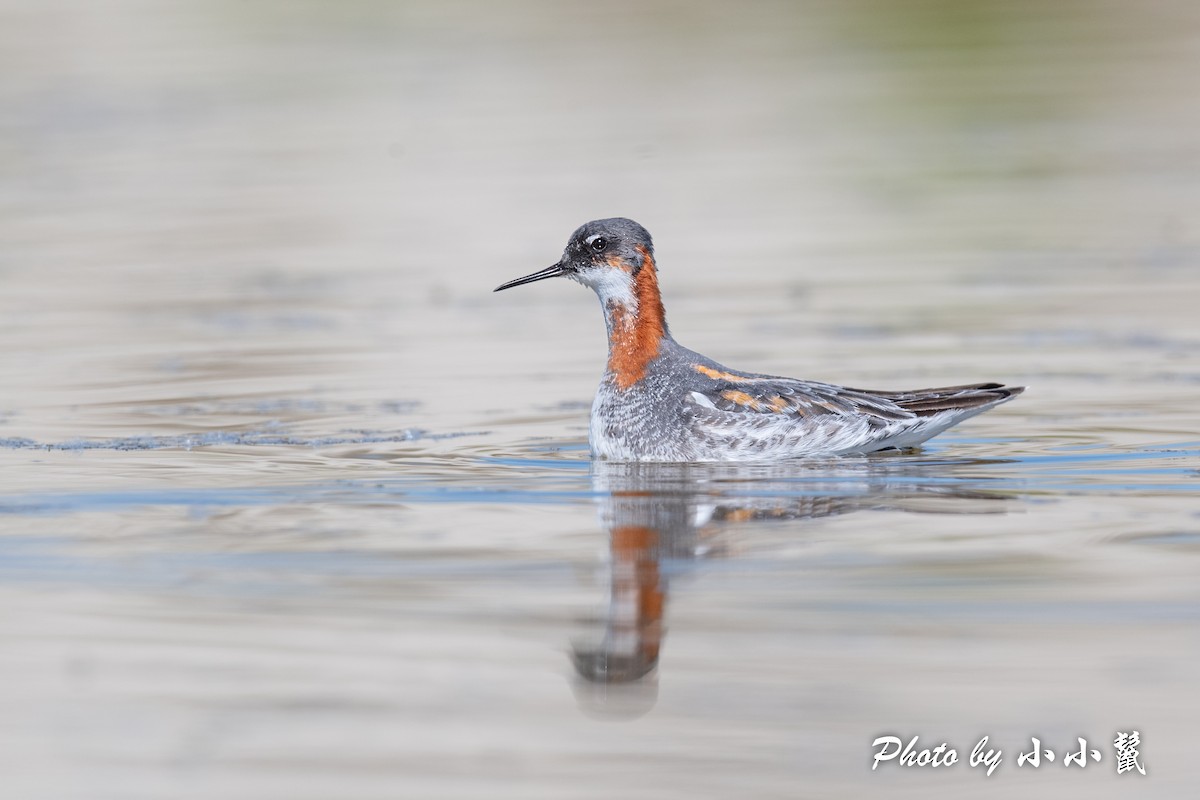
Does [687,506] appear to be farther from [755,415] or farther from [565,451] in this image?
[565,451]

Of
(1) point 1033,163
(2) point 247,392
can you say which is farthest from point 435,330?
(1) point 1033,163

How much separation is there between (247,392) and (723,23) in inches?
923

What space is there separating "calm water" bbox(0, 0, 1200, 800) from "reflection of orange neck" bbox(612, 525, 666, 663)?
3cm

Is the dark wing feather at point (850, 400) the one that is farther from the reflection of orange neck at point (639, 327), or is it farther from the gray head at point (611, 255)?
the gray head at point (611, 255)

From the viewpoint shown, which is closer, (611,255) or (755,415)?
(755,415)

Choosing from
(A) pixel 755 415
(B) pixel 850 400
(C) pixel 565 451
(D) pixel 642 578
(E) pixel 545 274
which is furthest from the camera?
(E) pixel 545 274

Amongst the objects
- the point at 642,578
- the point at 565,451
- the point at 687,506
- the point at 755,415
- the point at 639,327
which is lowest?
the point at 642,578

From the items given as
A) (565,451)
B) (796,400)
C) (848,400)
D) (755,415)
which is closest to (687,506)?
(755,415)

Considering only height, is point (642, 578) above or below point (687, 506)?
below

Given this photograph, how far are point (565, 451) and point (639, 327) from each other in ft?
2.82

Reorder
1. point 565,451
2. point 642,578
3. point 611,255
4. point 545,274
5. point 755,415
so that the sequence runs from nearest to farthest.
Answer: point 642,578, point 755,415, point 565,451, point 545,274, point 611,255

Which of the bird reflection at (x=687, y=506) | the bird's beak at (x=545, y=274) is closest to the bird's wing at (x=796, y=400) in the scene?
the bird reflection at (x=687, y=506)

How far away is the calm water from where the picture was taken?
18.0ft

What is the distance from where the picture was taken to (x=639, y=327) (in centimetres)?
1055
